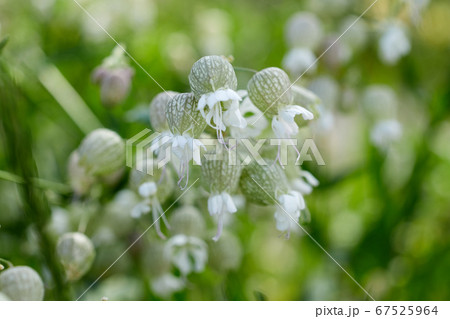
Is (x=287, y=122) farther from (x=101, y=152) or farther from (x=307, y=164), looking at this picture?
(x=307, y=164)

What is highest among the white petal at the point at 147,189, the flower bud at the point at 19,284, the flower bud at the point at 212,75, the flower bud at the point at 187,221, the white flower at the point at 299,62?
the white flower at the point at 299,62

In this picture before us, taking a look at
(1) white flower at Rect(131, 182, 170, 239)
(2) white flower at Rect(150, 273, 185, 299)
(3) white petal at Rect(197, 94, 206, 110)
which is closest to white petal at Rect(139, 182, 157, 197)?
(1) white flower at Rect(131, 182, 170, 239)

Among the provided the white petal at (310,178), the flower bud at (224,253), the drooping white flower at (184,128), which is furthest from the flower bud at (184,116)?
the flower bud at (224,253)

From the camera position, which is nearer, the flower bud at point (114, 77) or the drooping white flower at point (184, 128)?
the drooping white flower at point (184, 128)

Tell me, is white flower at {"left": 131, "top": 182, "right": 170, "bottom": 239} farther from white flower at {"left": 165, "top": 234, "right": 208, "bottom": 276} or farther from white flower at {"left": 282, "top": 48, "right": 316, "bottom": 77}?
white flower at {"left": 282, "top": 48, "right": 316, "bottom": 77}

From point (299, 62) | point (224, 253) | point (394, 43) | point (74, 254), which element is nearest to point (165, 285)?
point (224, 253)

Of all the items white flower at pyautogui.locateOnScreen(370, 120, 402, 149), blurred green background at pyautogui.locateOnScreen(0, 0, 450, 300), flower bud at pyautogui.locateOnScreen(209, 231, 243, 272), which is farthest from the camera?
white flower at pyautogui.locateOnScreen(370, 120, 402, 149)

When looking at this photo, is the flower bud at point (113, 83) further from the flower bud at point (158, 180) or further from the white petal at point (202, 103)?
the white petal at point (202, 103)
